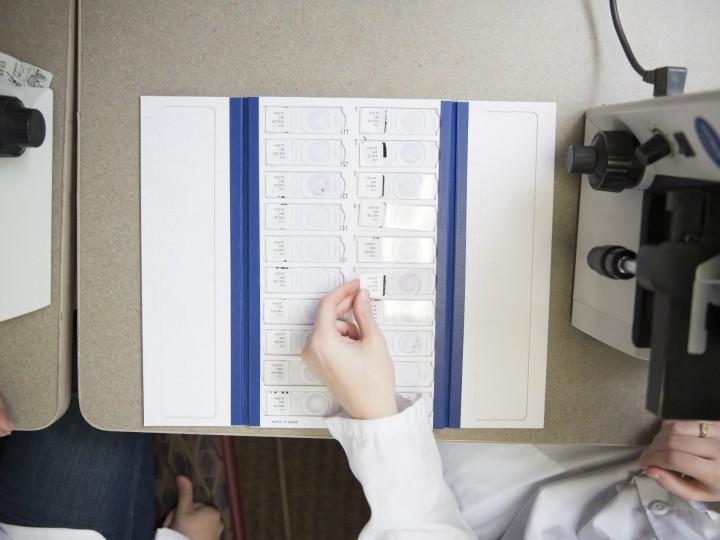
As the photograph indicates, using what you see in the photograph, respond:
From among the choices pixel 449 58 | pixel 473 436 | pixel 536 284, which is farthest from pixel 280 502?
pixel 449 58

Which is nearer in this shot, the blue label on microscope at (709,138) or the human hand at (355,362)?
the blue label on microscope at (709,138)

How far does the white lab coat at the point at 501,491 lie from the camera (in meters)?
0.71

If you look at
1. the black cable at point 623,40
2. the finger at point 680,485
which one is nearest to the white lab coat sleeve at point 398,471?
the finger at point 680,485

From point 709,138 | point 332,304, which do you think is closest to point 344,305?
point 332,304

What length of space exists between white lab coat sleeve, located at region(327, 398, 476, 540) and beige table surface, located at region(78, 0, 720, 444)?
11.0 inches

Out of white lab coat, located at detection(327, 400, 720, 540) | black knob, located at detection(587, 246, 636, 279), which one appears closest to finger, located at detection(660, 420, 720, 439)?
white lab coat, located at detection(327, 400, 720, 540)

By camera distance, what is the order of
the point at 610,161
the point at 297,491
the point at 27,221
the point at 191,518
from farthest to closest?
the point at 297,491
the point at 191,518
the point at 27,221
the point at 610,161

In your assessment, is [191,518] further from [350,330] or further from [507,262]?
[507,262]

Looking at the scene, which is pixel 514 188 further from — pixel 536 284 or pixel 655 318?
pixel 655 318

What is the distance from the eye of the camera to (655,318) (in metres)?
0.52

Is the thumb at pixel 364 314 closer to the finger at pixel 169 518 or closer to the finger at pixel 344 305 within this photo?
the finger at pixel 344 305

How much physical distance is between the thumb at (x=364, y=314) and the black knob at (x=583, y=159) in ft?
0.94

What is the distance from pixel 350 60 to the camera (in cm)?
75

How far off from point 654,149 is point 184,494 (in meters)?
1.06
